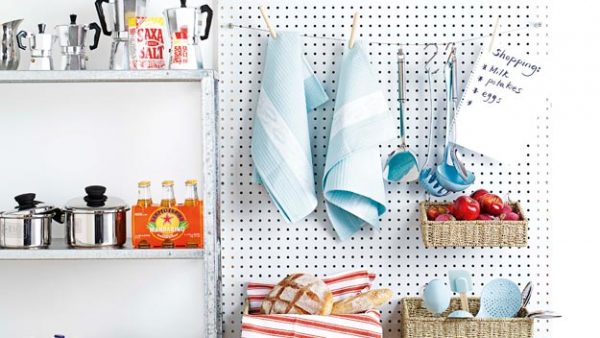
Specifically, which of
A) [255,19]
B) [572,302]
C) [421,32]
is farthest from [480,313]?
[255,19]

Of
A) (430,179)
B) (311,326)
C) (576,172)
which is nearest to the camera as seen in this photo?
(311,326)

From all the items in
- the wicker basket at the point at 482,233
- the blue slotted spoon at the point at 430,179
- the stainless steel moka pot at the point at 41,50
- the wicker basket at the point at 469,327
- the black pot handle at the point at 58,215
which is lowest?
the wicker basket at the point at 469,327

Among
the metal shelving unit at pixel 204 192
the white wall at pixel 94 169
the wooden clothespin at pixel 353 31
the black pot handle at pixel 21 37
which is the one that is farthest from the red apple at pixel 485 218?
the black pot handle at pixel 21 37

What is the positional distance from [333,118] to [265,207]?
1.07 ft

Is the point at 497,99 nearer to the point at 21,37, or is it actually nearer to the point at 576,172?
the point at 576,172

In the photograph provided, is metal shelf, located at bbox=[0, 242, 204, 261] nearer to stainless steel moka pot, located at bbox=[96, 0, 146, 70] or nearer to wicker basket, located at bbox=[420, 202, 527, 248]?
stainless steel moka pot, located at bbox=[96, 0, 146, 70]

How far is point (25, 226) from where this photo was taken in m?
2.44

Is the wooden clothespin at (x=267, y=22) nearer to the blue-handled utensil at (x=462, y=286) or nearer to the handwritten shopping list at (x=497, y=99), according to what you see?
the handwritten shopping list at (x=497, y=99)

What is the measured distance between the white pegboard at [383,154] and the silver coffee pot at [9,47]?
1.81ft

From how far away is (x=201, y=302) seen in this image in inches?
106

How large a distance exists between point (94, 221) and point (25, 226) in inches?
7.1

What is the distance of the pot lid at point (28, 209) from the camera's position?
245 cm

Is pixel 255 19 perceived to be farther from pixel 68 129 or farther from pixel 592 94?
pixel 592 94

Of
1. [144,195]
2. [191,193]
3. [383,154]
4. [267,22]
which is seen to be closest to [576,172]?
[383,154]
